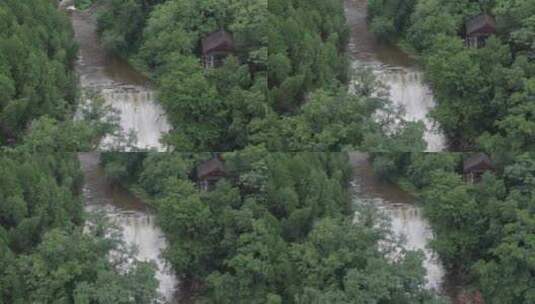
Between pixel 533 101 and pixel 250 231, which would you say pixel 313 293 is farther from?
pixel 533 101

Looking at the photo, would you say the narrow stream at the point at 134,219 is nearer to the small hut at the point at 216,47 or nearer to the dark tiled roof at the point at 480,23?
the small hut at the point at 216,47

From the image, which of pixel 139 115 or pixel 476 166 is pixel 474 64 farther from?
pixel 139 115

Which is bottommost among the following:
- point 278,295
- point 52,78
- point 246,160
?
point 278,295

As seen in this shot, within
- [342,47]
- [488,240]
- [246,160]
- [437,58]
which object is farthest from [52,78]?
[488,240]

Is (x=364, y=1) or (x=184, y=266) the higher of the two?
(x=364, y=1)

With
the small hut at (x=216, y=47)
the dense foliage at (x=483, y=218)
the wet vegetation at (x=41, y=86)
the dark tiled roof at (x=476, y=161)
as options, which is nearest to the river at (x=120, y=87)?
the wet vegetation at (x=41, y=86)
